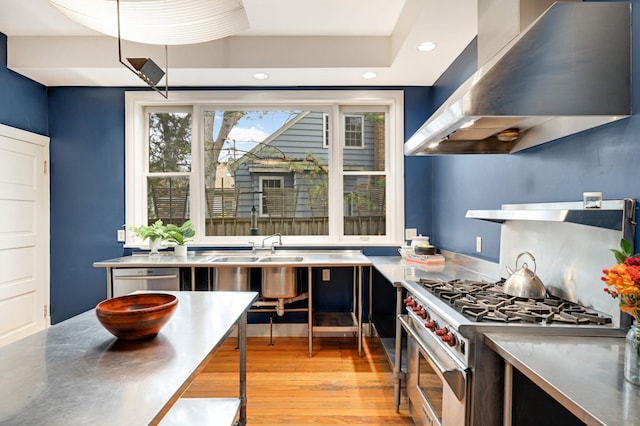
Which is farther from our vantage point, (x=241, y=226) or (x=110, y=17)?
(x=241, y=226)

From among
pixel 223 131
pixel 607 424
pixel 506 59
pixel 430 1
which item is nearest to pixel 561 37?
pixel 506 59

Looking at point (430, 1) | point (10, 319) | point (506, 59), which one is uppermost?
point (430, 1)

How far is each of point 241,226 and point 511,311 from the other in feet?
9.35

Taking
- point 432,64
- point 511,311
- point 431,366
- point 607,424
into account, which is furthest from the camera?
point 432,64

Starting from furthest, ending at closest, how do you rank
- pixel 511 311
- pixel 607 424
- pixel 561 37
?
pixel 511 311
pixel 561 37
pixel 607 424

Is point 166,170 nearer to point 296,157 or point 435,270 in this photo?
point 296,157

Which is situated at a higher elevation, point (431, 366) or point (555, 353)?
point (555, 353)

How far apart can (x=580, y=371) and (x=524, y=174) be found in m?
1.30

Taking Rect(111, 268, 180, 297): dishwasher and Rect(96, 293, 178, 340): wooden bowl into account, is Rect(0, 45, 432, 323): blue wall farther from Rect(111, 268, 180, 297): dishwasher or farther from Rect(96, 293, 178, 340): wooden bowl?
Rect(96, 293, 178, 340): wooden bowl

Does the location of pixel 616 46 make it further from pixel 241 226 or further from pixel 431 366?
pixel 241 226

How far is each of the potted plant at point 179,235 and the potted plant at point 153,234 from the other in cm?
4

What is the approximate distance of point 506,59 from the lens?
1.30 meters

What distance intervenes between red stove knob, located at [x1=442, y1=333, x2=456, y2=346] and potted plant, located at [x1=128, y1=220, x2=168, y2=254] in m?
2.78

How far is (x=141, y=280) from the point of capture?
2.98 metres
